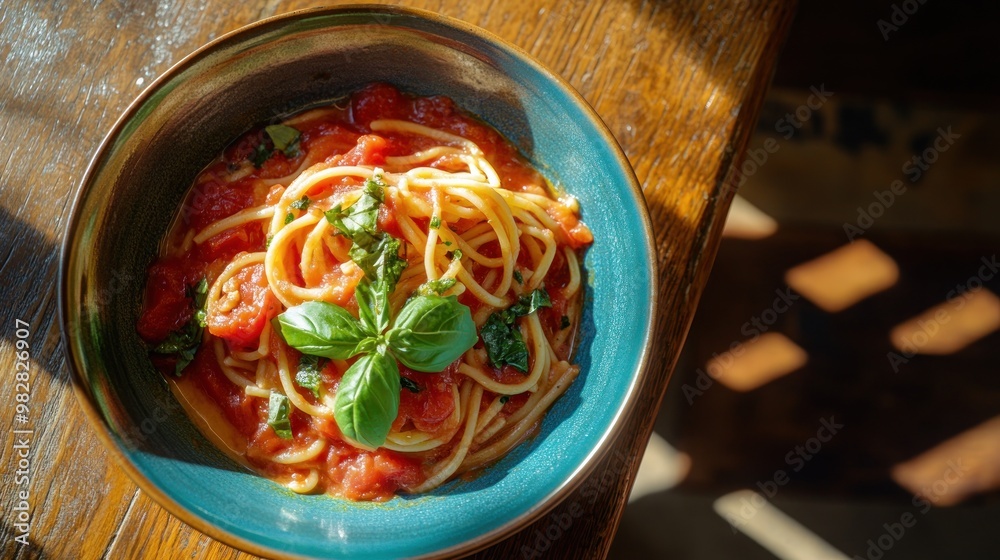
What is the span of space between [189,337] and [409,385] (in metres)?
0.92

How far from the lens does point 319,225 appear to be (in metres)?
2.99

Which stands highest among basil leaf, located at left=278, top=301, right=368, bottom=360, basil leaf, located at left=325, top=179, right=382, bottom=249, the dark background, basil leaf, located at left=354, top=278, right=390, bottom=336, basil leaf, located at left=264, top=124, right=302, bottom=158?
basil leaf, located at left=325, top=179, right=382, bottom=249

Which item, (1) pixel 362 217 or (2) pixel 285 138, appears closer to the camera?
(1) pixel 362 217

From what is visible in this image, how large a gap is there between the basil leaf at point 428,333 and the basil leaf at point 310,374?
438mm

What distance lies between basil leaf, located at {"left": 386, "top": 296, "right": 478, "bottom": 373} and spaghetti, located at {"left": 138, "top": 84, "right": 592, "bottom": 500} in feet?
0.07

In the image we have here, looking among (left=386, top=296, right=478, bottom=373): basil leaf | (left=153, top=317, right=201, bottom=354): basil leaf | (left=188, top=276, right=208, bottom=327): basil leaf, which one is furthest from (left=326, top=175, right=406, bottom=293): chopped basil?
(left=153, top=317, right=201, bottom=354): basil leaf

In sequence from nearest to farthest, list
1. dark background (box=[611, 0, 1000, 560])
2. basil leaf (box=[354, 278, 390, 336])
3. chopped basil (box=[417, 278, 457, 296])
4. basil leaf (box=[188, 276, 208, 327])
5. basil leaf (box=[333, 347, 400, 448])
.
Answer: basil leaf (box=[333, 347, 400, 448])
basil leaf (box=[354, 278, 390, 336])
chopped basil (box=[417, 278, 457, 296])
basil leaf (box=[188, 276, 208, 327])
dark background (box=[611, 0, 1000, 560])

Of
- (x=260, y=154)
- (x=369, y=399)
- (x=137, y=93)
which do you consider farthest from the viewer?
(x=137, y=93)

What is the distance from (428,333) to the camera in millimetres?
2648

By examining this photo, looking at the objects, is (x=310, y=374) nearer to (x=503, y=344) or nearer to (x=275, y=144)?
(x=503, y=344)

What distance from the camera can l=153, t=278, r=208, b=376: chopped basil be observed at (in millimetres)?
2988

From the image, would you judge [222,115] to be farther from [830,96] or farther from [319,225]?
[830,96]

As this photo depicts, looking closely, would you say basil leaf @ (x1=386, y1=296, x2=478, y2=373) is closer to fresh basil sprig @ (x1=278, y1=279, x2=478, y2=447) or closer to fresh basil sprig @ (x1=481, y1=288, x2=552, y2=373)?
fresh basil sprig @ (x1=278, y1=279, x2=478, y2=447)

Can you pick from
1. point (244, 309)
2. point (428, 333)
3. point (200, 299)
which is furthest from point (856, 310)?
point (200, 299)
